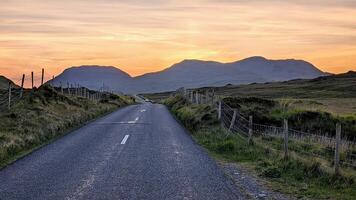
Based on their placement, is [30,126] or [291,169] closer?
[291,169]

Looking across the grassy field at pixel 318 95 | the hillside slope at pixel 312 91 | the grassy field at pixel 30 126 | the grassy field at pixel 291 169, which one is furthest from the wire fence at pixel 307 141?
the hillside slope at pixel 312 91

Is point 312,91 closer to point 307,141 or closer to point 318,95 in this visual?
point 318,95

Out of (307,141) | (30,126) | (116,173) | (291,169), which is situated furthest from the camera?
(30,126)

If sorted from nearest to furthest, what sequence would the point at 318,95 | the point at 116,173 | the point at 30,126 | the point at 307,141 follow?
the point at 116,173 → the point at 307,141 → the point at 30,126 → the point at 318,95

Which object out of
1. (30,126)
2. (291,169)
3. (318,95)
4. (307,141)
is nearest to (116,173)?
(291,169)

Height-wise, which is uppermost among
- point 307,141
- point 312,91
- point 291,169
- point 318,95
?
point 312,91

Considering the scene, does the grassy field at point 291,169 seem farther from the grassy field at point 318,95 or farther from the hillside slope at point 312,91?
the hillside slope at point 312,91

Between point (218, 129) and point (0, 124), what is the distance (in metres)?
10.5

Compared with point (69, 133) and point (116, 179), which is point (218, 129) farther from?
point (116, 179)

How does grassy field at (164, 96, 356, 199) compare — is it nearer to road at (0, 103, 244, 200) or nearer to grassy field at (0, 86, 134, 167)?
road at (0, 103, 244, 200)

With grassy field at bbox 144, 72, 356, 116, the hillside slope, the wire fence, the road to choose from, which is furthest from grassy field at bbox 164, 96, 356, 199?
the hillside slope

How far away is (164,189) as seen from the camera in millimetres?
9898

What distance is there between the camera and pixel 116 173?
1185 centimetres

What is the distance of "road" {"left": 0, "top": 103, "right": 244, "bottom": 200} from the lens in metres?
9.50
